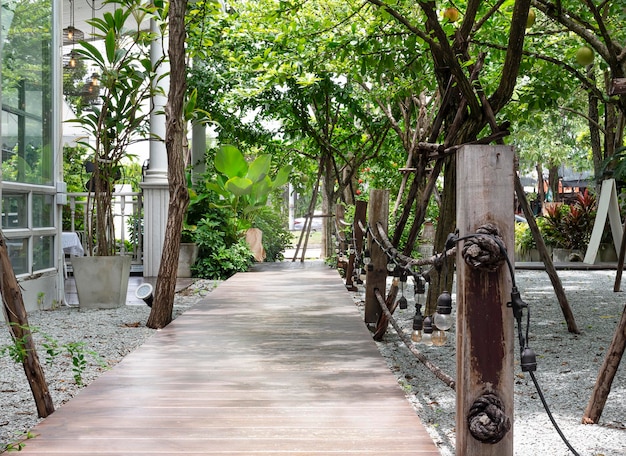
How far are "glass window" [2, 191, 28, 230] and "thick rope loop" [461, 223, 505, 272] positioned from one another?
19.0 ft

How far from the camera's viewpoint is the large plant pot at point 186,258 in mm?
11766

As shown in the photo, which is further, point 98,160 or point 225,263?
point 225,263

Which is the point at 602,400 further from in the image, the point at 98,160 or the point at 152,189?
the point at 152,189

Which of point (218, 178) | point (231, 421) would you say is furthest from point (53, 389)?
point (218, 178)

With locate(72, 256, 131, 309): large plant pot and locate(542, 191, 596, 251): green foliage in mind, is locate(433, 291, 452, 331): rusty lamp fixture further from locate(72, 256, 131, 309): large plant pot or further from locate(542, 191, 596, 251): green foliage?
locate(542, 191, 596, 251): green foliage

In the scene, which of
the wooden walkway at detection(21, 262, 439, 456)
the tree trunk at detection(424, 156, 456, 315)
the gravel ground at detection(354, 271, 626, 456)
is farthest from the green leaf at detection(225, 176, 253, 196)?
the wooden walkway at detection(21, 262, 439, 456)

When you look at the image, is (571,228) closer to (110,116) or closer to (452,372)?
(110,116)

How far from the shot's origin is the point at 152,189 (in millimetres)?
11445

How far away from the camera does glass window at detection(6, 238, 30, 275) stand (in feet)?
24.6

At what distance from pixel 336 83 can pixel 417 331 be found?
992 centimetres

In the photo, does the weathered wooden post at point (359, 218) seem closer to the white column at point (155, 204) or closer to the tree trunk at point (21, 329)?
the white column at point (155, 204)

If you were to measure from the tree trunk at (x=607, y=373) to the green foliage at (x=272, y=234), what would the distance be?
1077 centimetres

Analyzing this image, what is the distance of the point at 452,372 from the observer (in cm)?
551

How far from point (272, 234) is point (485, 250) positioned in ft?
42.5
